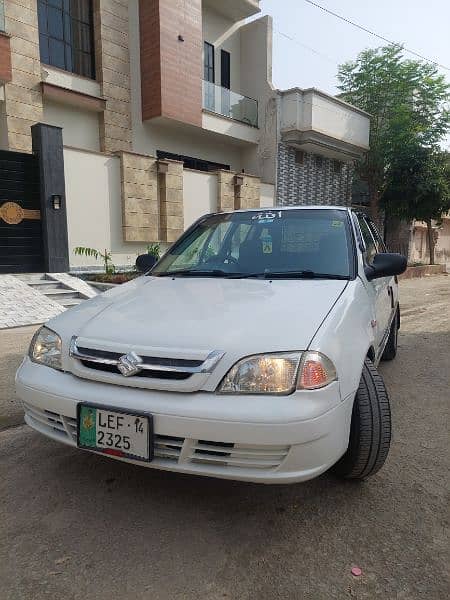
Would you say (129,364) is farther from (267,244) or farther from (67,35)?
(67,35)

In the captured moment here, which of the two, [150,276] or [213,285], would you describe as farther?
[150,276]

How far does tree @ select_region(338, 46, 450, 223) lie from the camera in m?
16.6

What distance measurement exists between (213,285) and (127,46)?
11.6 metres

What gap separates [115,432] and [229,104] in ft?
46.7

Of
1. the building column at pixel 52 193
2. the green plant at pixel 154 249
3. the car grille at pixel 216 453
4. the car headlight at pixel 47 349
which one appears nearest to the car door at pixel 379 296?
the car grille at pixel 216 453

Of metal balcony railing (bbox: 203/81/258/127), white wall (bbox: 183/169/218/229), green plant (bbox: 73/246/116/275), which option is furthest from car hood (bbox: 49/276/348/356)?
metal balcony railing (bbox: 203/81/258/127)

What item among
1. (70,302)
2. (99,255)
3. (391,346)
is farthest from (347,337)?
(99,255)

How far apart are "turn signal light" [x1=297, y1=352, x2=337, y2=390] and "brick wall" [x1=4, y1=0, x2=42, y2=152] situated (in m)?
9.99

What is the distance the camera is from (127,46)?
11680mm

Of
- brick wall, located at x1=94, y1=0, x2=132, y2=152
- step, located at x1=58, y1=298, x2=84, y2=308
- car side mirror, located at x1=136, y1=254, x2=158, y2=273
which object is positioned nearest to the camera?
car side mirror, located at x1=136, y1=254, x2=158, y2=273

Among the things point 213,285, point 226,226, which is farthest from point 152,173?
point 213,285

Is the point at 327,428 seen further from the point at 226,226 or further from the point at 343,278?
the point at 226,226

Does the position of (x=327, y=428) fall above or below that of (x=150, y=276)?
below

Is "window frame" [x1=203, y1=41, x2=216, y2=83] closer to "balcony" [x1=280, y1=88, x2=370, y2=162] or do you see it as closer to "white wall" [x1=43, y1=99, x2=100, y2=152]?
"balcony" [x1=280, y1=88, x2=370, y2=162]
